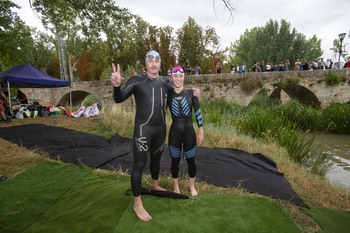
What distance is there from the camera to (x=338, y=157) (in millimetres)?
6754

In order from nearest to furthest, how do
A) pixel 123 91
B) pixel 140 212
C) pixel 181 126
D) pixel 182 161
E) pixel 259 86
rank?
pixel 140 212, pixel 123 91, pixel 181 126, pixel 182 161, pixel 259 86

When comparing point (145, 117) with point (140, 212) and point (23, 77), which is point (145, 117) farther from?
point (23, 77)

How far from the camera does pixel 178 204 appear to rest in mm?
2434

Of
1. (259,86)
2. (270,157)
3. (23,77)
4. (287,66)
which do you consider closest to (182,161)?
(270,157)

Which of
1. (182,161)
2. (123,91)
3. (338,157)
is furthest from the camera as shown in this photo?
(338,157)

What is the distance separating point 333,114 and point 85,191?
489 inches

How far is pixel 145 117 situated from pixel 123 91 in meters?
0.41

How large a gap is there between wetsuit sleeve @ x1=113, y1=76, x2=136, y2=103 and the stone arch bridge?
12831 millimetres

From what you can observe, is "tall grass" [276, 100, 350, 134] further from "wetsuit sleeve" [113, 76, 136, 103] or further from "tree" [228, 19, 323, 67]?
"tree" [228, 19, 323, 67]

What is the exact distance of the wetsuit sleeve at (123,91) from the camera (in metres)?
2.21

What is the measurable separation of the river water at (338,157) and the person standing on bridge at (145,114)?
4.99 meters

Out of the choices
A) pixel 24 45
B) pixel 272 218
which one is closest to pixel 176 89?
pixel 272 218

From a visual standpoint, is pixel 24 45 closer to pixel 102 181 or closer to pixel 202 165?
pixel 102 181

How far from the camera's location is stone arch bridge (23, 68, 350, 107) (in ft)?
44.7
